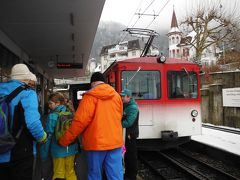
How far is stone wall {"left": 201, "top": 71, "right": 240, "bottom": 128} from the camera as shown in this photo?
12.4m

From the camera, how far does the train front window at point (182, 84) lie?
7941 mm

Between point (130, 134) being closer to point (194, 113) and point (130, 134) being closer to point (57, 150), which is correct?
point (57, 150)

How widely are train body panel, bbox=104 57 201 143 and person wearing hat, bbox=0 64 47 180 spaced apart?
475 cm

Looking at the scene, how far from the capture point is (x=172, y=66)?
8.00m

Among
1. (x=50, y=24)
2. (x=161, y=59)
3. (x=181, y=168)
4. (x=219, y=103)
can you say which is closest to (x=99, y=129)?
(x=181, y=168)

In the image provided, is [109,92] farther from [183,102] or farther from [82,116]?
[183,102]

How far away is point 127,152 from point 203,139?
4.65m

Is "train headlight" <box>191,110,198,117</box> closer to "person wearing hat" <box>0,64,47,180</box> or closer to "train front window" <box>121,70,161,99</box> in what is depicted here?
"train front window" <box>121,70,161,99</box>

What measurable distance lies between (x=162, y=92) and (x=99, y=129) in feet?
15.1

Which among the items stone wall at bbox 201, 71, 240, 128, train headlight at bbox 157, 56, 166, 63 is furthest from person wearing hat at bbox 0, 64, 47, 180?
stone wall at bbox 201, 71, 240, 128

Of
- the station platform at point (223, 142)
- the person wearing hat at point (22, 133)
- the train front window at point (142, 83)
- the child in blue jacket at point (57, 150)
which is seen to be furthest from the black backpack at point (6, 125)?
the station platform at point (223, 142)

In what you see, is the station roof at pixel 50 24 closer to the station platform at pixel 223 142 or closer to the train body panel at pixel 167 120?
the train body panel at pixel 167 120

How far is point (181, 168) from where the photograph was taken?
713 centimetres

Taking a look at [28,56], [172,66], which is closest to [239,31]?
[28,56]
